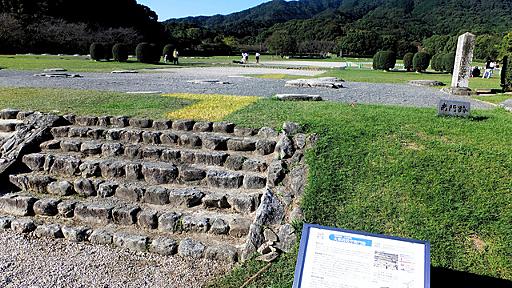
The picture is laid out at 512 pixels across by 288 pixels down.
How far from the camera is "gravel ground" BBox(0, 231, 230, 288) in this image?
3.48 metres

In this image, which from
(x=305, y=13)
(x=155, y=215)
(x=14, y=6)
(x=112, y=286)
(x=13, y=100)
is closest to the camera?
(x=112, y=286)

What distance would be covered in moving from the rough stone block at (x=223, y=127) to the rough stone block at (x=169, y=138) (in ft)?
2.01

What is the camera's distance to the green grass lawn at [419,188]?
11.4 feet

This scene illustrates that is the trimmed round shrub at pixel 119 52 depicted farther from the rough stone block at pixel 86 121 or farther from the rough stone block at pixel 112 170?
the rough stone block at pixel 112 170

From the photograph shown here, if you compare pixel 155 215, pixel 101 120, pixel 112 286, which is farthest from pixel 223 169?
pixel 101 120

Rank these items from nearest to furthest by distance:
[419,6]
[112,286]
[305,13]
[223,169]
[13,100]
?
[112,286] → [223,169] → [13,100] → [419,6] → [305,13]

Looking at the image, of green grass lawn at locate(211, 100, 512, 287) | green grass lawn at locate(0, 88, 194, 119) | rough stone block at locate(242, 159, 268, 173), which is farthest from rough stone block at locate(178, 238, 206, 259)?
green grass lawn at locate(0, 88, 194, 119)

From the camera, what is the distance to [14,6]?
40438 millimetres

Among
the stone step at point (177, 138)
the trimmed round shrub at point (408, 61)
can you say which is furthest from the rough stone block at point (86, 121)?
the trimmed round shrub at point (408, 61)

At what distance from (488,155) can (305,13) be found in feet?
533

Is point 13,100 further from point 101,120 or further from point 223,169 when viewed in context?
point 223,169

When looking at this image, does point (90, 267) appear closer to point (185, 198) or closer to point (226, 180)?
point (185, 198)

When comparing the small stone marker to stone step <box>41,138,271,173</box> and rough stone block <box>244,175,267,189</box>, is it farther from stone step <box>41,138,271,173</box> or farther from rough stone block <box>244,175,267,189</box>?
rough stone block <box>244,175,267,189</box>

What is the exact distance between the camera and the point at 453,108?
20.0 feet
